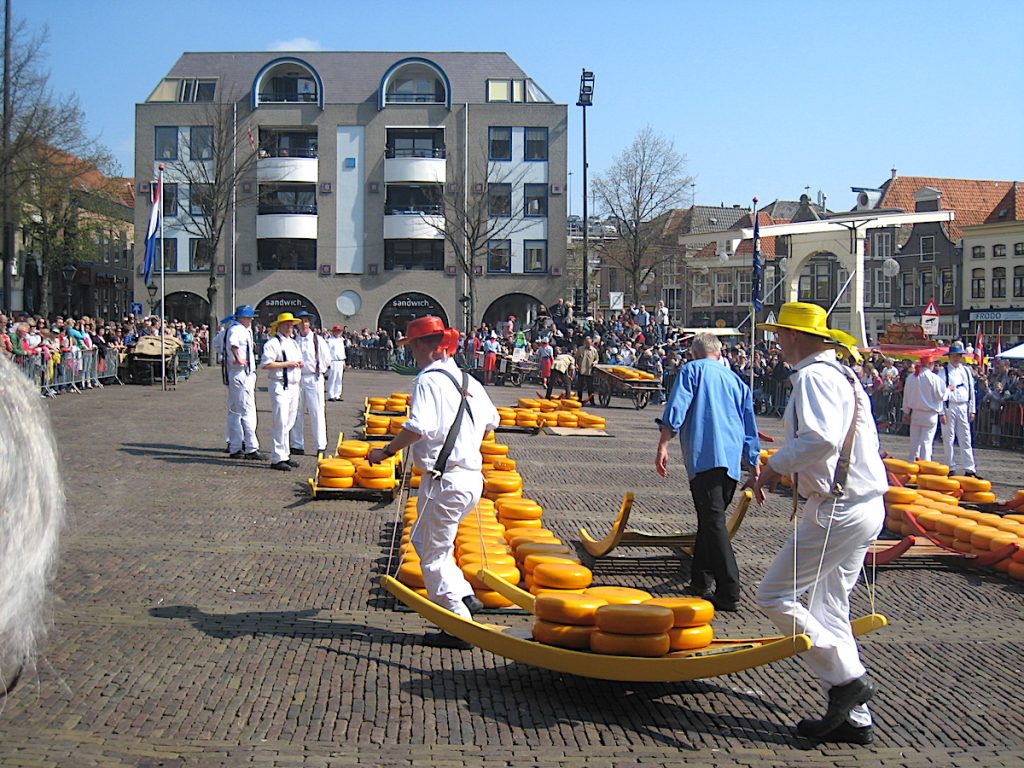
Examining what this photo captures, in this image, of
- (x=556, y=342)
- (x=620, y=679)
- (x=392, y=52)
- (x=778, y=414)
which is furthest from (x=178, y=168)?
(x=620, y=679)

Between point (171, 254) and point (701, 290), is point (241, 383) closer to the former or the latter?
point (171, 254)

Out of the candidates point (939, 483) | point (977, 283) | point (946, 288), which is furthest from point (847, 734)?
point (946, 288)

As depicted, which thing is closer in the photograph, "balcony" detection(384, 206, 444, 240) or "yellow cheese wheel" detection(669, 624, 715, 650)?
"yellow cheese wheel" detection(669, 624, 715, 650)

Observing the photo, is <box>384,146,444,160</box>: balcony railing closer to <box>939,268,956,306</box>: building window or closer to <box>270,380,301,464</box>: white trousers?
<box>939,268,956,306</box>: building window

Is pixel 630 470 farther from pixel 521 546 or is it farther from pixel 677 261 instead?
pixel 677 261

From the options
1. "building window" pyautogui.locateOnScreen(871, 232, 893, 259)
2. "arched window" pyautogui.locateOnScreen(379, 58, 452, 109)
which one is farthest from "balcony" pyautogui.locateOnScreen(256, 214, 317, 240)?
"building window" pyautogui.locateOnScreen(871, 232, 893, 259)

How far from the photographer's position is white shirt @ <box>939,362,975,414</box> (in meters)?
16.7

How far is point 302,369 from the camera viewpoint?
49.9ft

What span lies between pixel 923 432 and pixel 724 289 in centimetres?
6381

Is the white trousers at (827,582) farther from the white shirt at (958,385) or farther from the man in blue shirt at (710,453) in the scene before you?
the white shirt at (958,385)

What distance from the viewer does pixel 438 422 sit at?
22.1 ft

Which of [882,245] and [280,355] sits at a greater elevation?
[882,245]

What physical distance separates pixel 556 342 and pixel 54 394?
65.3 feet

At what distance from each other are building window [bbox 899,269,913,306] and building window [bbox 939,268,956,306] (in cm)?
Answer: 205
